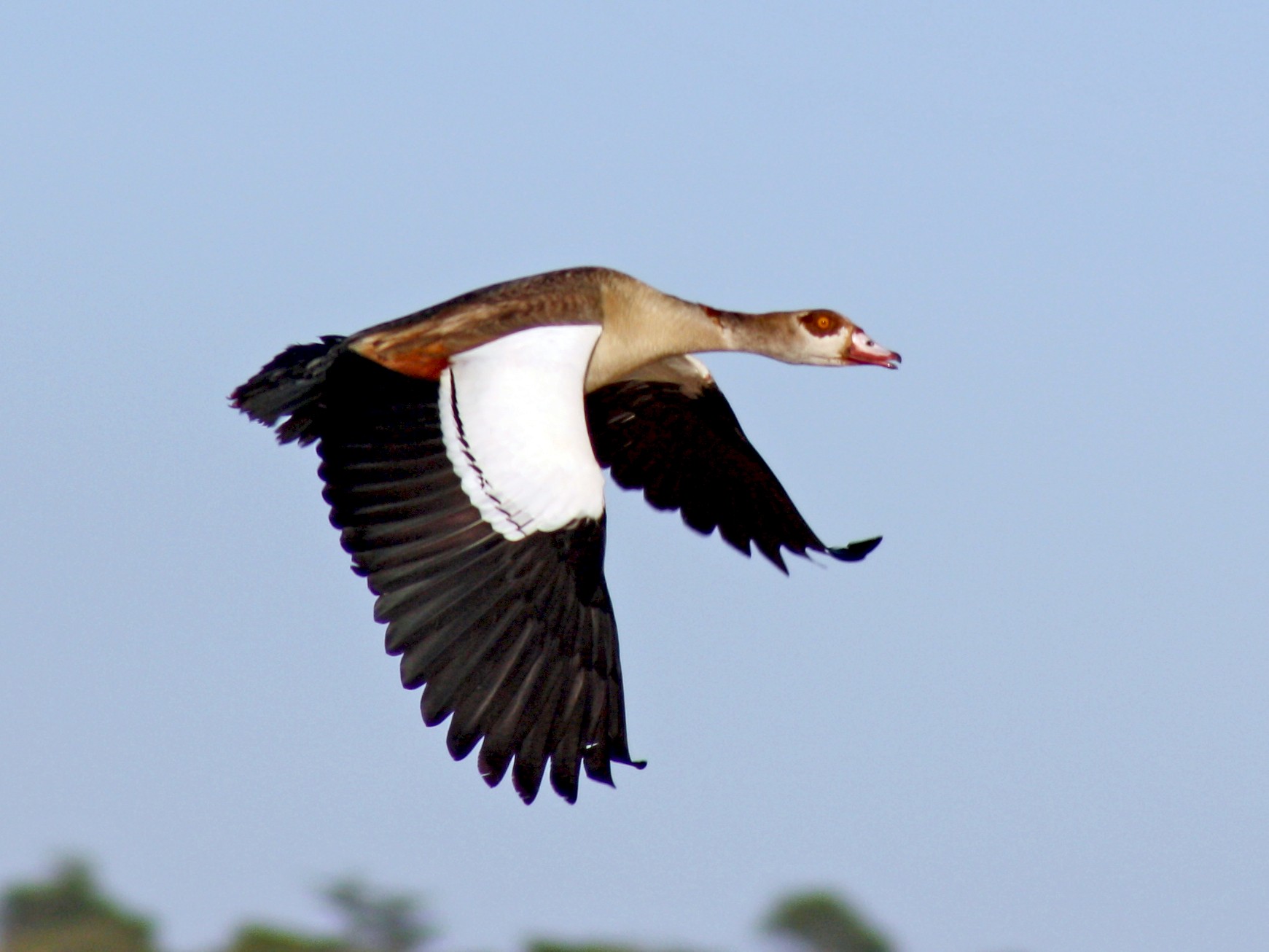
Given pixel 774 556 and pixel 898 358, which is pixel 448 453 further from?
pixel 898 358

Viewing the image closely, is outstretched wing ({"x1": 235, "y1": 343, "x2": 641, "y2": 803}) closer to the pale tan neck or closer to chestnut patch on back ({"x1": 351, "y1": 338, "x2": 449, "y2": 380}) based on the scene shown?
chestnut patch on back ({"x1": 351, "y1": 338, "x2": 449, "y2": 380})

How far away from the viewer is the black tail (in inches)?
390

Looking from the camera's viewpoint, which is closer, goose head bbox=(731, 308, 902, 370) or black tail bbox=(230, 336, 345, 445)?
black tail bbox=(230, 336, 345, 445)

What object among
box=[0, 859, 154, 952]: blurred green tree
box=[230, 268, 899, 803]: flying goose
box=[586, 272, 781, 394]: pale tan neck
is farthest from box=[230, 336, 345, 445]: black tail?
box=[0, 859, 154, 952]: blurred green tree

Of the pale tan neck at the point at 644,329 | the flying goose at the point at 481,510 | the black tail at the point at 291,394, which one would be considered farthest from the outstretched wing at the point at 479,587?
the pale tan neck at the point at 644,329

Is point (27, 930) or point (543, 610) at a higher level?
point (27, 930)

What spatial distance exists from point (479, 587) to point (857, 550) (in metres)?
2.51

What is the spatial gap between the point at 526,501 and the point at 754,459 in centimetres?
306

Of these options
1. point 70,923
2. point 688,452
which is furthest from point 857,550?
point 70,923

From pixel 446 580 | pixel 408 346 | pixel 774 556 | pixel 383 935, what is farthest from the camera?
pixel 383 935

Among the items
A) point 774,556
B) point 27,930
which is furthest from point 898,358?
point 27,930

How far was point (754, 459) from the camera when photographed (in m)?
12.2

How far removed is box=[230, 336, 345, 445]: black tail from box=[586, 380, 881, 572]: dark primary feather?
2.32 m

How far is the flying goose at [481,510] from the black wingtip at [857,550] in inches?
69.3
